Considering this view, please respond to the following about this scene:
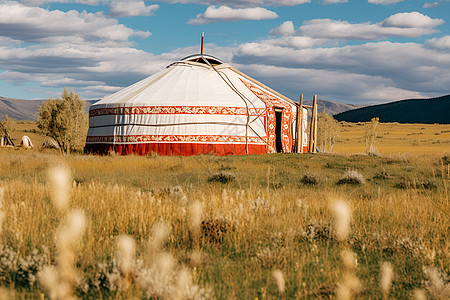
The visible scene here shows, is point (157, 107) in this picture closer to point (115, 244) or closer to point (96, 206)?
point (96, 206)

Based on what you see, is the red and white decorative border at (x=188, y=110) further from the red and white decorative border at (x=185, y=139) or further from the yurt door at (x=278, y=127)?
the yurt door at (x=278, y=127)

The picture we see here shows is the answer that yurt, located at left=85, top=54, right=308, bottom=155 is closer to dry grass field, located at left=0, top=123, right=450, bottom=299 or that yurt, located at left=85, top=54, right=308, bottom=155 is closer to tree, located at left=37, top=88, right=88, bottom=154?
tree, located at left=37, top=88, right=88, bottom=154

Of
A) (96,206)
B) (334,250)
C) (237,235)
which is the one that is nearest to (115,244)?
(237,235)

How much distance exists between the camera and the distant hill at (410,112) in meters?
160

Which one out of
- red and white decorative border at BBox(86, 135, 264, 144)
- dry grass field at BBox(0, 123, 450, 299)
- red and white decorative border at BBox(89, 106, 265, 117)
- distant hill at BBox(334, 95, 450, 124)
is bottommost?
dry grass field at BBox(0, 123, 450, 299)

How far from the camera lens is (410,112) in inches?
6998

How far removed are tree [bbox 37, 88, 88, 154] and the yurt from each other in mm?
1491

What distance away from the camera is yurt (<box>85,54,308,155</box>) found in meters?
21.6

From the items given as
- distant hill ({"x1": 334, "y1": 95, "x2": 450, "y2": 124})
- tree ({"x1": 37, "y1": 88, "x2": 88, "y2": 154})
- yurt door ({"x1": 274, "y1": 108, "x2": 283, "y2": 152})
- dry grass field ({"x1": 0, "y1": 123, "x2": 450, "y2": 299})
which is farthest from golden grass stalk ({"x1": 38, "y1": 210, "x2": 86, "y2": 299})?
distant hill ({"x1": 334, "y1": 95, "x2": 450, "y2": 124})

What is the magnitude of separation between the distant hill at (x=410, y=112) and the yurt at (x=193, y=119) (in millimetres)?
143526

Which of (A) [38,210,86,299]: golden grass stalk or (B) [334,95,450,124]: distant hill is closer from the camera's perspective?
(A) [38,210,86,299]: golden grass stalk

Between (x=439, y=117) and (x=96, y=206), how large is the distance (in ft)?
558

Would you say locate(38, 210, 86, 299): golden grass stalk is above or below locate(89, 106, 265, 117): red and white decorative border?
below

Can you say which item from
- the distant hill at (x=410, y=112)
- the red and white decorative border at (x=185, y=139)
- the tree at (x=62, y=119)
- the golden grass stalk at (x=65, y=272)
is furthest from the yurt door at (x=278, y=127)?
the distant hill at (x=410, y=112)
